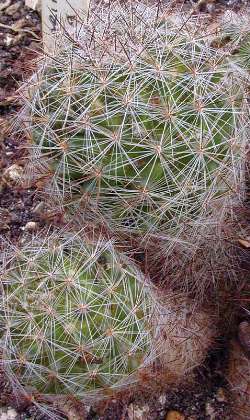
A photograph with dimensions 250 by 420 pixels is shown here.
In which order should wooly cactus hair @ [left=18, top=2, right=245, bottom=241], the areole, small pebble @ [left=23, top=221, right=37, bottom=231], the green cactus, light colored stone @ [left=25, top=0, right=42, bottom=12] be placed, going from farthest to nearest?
light colored stone @ [left=25, top=0, right=42, bottom=12] < small pebble @ [left=23, top=221, right=37, bottom=231] < the areole < wooly cactus hair @ [left=18, top=2, right=245, bottom=241] < the green cactus

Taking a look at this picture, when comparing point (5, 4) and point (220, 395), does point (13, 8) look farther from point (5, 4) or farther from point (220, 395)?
point (220, 395)

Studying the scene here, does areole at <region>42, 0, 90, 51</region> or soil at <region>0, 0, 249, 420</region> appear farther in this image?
areole at <region>42, 0, 90, 51</region>

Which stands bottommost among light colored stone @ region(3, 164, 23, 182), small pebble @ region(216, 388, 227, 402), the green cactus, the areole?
small pebble @ region(216, 388, 227, 402)

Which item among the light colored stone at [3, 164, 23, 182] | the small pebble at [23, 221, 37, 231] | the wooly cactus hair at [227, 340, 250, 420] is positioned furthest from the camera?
the light colored stone at [3, 164, 23, 182]

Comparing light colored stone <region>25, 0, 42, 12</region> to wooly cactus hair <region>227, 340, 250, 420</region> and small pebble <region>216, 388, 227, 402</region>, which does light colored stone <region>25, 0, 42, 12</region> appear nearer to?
wooly cactus hair <region>227, 340, 250, 420</region>

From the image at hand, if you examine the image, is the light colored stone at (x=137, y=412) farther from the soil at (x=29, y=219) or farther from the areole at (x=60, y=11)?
the areole at (x=60, y=11)

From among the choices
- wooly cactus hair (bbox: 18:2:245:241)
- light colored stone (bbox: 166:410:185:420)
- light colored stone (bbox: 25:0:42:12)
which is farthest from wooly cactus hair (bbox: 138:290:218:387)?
light colored stone (bbox: 25:0:42:12)

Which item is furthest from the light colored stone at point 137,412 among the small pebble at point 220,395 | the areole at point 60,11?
the areole at point 60,11

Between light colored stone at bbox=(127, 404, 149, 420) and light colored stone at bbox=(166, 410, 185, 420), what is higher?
light colored stone at bbox=(127, 404, 149, 420)
